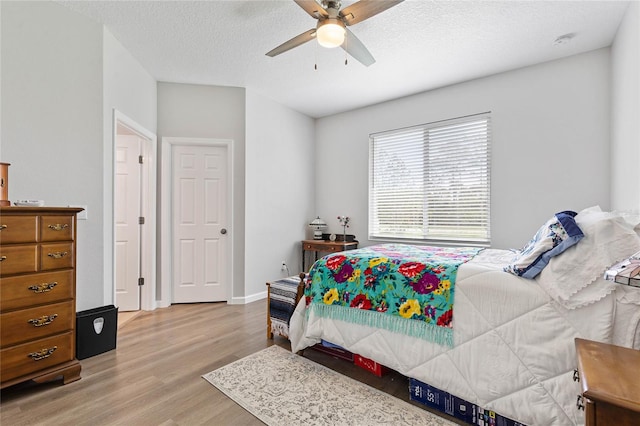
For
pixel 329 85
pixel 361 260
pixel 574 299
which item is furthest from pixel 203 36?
pixel 574 299

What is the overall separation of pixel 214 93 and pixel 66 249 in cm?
259

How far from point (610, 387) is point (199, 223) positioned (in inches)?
154

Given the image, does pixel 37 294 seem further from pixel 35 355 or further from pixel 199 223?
Result: pixel 199 223

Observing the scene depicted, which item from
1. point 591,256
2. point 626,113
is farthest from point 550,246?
point 626,113

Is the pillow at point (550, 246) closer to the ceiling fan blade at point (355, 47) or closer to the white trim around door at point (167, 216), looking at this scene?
the ceiling fan blade at point (355, 47)

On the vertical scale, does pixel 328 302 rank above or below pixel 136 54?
below

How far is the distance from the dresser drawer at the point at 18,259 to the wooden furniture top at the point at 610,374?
2777 mm

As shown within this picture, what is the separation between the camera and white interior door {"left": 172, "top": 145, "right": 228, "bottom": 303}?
384cm

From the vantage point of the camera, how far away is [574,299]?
1392 mm

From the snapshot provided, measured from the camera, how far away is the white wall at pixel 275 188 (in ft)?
13.2

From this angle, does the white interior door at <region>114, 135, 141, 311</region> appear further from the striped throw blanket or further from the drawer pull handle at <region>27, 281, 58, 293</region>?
the striped throw blanket

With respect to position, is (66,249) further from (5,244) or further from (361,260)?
(361,260)

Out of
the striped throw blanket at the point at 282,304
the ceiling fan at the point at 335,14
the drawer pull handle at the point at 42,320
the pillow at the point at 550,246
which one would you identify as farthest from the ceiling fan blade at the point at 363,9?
the drawer pull handle at the point at 42,320

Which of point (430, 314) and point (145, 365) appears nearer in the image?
point (430, 314)
